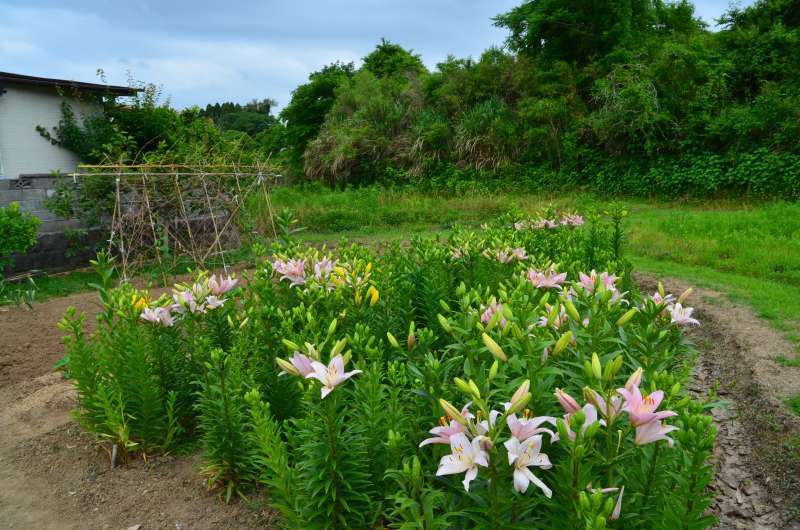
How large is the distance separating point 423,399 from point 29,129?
13225mm

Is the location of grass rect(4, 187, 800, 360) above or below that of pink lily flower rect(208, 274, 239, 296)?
below

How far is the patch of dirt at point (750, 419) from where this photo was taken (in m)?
2.47

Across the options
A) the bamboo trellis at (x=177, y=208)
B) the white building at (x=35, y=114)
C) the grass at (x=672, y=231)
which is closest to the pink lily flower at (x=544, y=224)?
the grass at (x=672, y=231)

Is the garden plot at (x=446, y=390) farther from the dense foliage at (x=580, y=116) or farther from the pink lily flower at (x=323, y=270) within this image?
the dense foliage at (x=580, y=116)

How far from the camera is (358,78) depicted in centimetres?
2123

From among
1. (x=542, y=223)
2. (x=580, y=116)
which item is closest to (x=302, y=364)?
(x=542, y=223)

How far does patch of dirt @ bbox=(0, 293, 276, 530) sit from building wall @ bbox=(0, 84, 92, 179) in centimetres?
1023

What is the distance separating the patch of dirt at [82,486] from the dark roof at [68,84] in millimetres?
10408

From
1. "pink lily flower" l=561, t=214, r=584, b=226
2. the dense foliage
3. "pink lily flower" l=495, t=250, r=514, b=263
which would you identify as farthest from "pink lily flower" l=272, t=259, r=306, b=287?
the dense foliage

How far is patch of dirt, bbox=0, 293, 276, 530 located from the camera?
2.24 meters

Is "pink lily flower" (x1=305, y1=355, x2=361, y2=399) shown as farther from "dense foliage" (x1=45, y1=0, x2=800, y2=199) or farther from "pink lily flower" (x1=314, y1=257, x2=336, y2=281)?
"dense foliage" (x1=45, y1=0, x2=800, y2=199)

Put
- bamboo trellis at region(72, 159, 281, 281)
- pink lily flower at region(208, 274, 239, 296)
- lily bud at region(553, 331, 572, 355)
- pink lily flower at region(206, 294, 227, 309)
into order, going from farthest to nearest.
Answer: bamboo trellis at region(72, 159, 281, 281) < pink lily flower at region(208, 274, 239, 296) < pink lily flower at region(206, 294, 227, 309) < lily bud at region(553, 331, 572, 355)

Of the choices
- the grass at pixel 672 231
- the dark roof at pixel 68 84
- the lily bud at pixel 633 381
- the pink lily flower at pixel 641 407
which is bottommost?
the grass at pixel 672 231

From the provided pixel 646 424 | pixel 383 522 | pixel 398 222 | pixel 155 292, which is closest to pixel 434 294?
pixel 383 522
